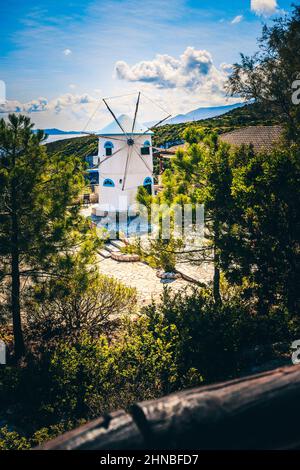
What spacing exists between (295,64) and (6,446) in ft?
45.3

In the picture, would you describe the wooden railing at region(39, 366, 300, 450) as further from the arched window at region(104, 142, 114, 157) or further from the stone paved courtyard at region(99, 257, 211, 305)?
the arched window at region(104, 142, 114, 157)

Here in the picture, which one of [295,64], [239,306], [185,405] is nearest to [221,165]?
[239,306]

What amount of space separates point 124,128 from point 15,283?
68.6ft

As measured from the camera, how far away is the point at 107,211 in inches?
1169

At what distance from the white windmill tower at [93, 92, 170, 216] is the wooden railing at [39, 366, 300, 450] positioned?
27.8 meters

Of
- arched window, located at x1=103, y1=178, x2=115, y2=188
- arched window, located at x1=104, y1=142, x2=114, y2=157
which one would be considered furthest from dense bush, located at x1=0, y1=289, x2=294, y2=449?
arched window, located at x1=104, y1=142, x2=114, y2=157

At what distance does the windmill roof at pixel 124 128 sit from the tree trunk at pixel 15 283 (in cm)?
1991

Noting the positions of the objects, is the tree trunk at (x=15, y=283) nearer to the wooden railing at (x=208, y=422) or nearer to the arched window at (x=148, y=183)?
the wooden railing at (x=208, y=422)

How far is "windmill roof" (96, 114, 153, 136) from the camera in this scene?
97.0 feet

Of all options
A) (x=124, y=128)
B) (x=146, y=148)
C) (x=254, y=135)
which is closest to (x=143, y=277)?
(x=146, y=148)

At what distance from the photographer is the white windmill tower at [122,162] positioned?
2919cm

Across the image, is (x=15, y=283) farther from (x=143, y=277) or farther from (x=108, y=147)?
(x=108, y=147)

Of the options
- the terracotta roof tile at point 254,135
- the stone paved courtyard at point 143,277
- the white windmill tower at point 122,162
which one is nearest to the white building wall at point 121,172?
the white windmill tower at point 122,162
